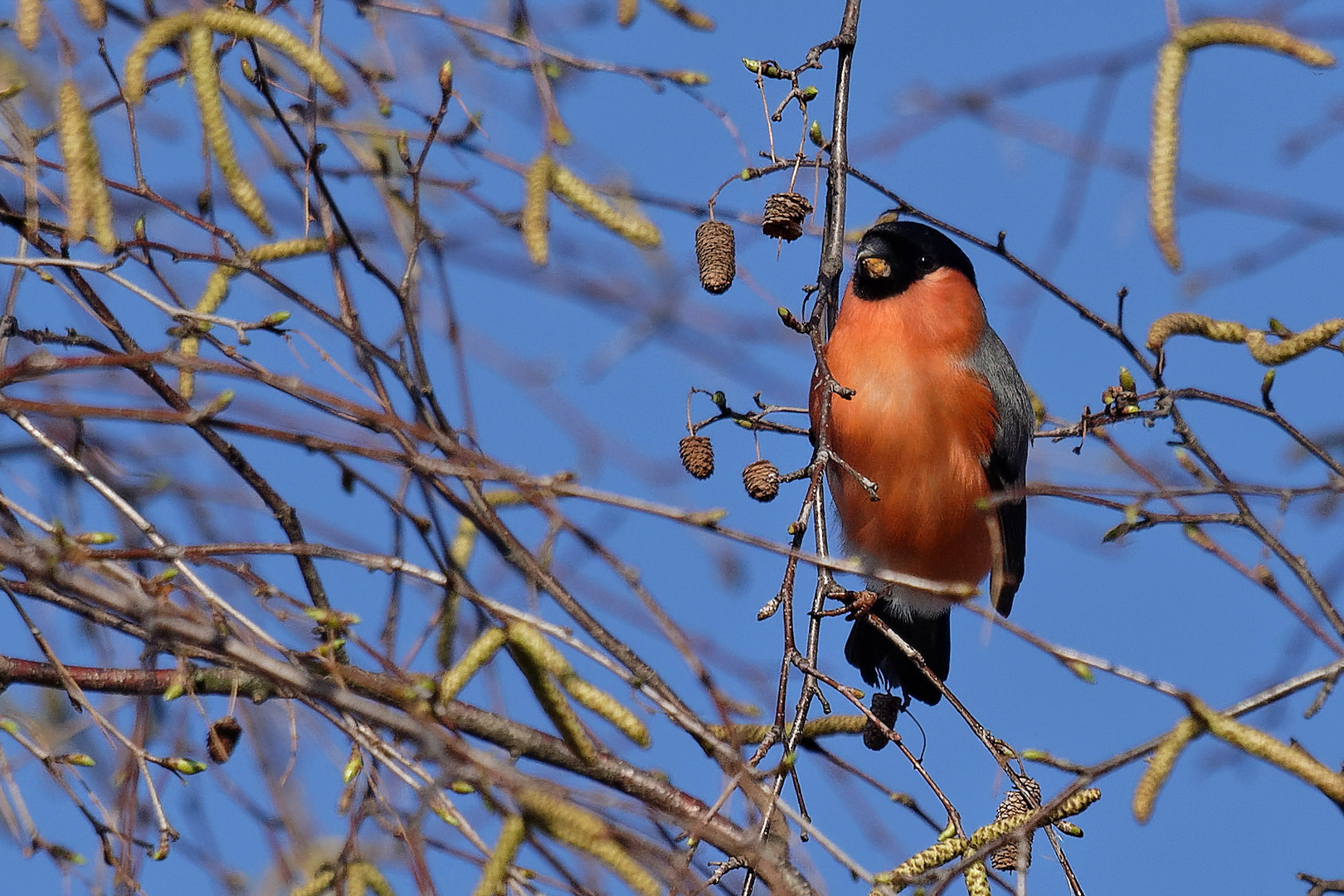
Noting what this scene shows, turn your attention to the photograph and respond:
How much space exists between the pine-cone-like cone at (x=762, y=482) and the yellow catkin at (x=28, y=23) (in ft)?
5.20

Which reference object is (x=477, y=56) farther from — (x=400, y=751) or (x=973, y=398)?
(x=973, y=398)

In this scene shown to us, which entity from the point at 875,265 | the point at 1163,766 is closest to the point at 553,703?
the point at 1163,766

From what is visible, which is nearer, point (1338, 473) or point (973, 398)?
point (1338, 473)

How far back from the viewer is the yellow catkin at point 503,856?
1.55m

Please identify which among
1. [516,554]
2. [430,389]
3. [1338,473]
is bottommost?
[516,554]

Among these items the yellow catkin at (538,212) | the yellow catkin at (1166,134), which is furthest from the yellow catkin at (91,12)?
the yellow catkin at (1166,134)

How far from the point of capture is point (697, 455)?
118 inches

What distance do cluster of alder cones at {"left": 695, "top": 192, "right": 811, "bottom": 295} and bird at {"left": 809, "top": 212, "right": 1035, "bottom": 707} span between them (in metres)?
0.98

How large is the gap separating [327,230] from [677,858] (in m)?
1.51

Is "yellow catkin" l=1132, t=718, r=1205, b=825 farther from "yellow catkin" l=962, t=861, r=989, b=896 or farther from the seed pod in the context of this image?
the seed pod

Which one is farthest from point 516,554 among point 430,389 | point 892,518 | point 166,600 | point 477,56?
point 892,518

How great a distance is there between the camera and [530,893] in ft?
5.83

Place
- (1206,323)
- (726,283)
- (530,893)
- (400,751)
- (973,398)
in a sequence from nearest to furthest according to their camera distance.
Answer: (530,893) → (400,751) → (1206,323) → (726,283) → (973,398)

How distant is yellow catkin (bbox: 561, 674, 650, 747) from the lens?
6.00ft
